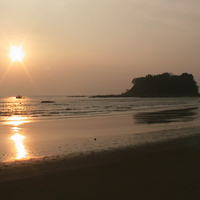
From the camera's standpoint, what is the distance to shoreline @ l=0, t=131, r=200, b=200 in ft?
22.2

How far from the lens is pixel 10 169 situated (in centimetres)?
895

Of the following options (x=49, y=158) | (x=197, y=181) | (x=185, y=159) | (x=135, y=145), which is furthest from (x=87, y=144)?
(x=197, y=181)

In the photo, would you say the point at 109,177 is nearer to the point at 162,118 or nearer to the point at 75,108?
the point at 162,118

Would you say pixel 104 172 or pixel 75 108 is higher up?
pixel 75 108

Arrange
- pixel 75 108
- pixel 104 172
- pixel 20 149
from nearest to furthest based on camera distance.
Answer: pixel 104 172 < pixel 20 149 < pixel 75 108

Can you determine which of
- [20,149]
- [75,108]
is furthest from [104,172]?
[75,108]

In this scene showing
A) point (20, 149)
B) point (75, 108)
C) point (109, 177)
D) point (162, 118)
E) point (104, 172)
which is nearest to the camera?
point (109, 177)

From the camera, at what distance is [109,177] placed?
802 cm

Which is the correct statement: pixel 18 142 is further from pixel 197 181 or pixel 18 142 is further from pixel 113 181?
pixel 197 181

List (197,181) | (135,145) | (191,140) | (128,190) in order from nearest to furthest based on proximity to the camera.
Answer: (128,190) < (197,181) < (135,145) < (191,140)

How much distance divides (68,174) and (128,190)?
2170 millimetres

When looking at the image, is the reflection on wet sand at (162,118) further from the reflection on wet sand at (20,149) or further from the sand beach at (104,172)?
the reflection on wet sand at (20,149)

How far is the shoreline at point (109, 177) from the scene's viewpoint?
22.2ft

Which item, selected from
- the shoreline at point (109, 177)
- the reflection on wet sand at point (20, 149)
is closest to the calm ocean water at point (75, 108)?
the reflection on wet sand at point (20, 149)
